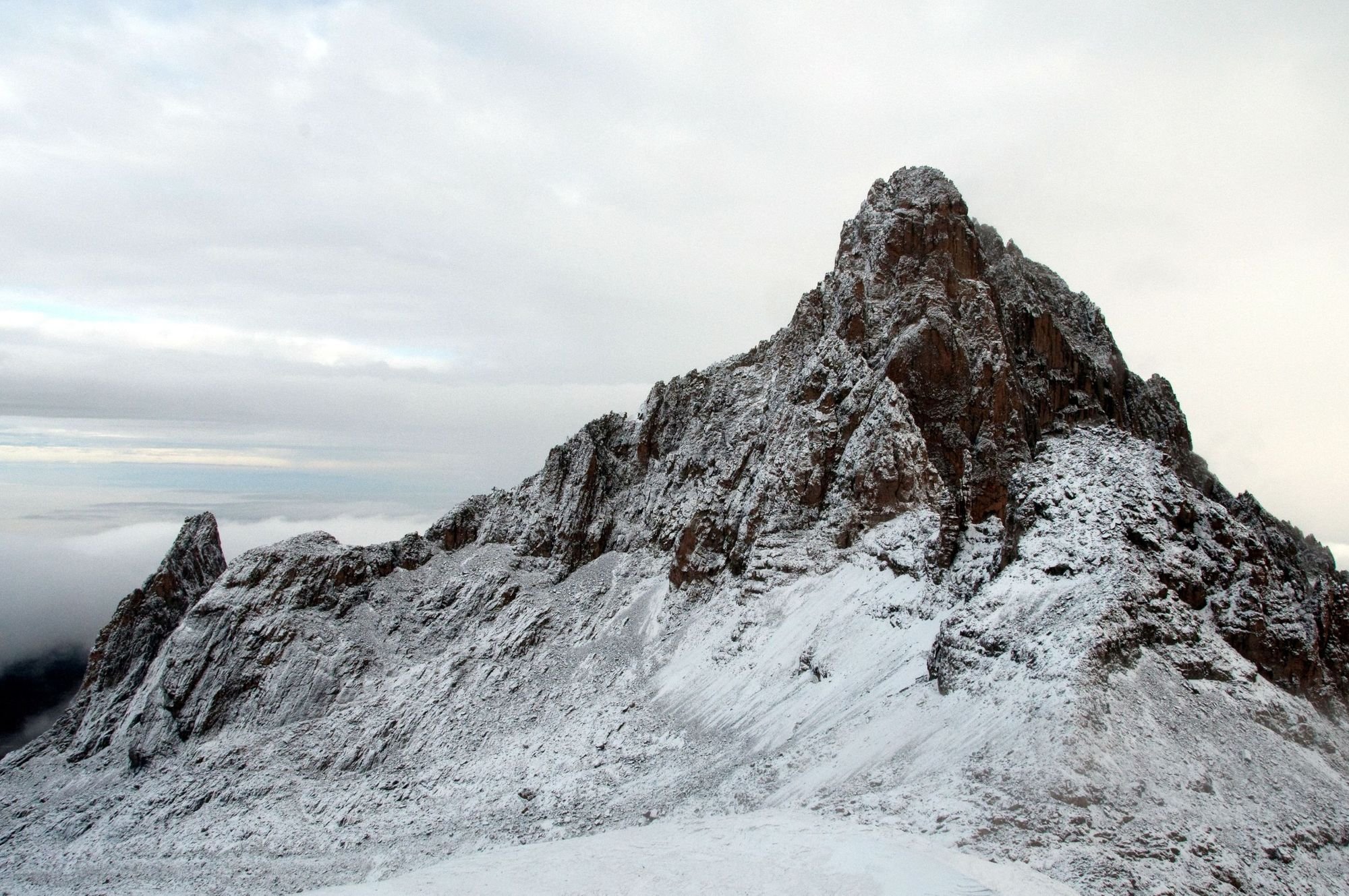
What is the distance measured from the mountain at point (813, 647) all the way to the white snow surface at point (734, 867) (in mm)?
1346

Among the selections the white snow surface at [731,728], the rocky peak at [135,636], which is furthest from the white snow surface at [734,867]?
the rocky peak at [135,636]

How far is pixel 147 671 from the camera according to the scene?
67000 millimetres

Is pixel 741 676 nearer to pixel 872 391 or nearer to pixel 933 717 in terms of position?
pixel 933 717

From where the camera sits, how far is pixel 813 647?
47.9 m

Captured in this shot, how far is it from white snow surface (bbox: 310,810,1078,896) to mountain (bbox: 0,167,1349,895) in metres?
1.35

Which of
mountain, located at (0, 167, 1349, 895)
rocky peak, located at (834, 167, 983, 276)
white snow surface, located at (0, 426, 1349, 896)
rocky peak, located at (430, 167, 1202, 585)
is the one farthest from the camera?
rocky peak, located at (834, 167, 983, 276)

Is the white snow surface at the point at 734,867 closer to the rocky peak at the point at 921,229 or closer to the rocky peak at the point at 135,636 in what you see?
the rocky peak at the point at 921,229

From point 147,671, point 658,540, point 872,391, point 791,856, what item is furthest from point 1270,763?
point 147,671

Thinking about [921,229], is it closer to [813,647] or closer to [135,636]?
[813,647]

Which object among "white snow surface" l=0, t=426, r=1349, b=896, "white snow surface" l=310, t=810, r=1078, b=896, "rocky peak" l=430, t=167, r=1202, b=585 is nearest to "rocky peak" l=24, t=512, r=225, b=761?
"white snow surface" l=0, t=426, r=1349, b=896

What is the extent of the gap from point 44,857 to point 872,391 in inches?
2269

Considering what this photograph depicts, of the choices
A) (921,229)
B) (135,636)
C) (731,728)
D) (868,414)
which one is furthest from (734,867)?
(135,636)

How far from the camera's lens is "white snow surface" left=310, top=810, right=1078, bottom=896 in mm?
27391

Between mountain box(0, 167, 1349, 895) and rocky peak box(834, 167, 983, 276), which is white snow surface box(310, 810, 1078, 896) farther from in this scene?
rocky peak box(834, 167, 983, 276)
